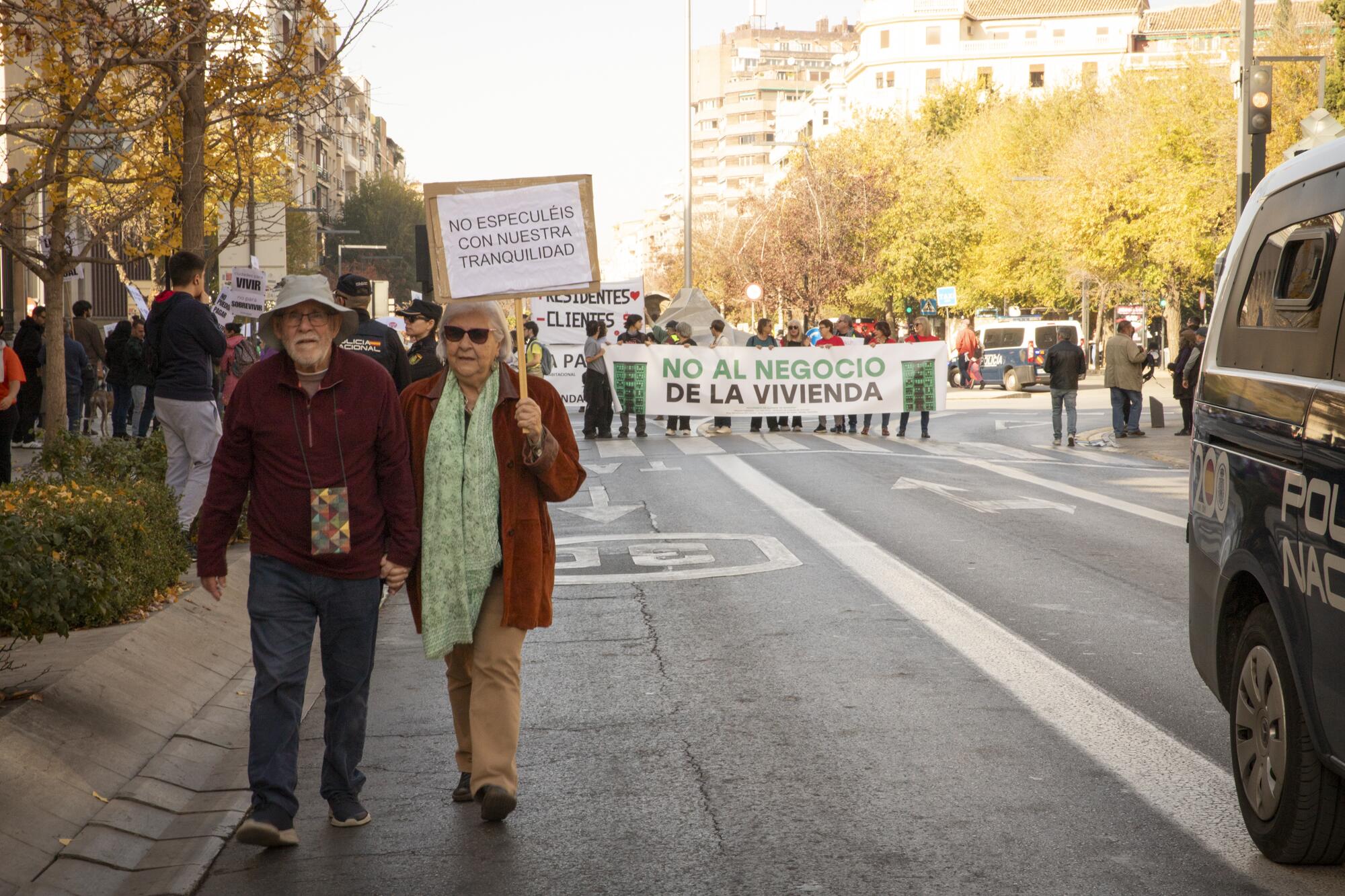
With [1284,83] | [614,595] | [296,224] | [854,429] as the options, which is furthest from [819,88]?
[614,595]

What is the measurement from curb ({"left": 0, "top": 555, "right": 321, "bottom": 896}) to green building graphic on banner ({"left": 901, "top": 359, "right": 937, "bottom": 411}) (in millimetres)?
20076

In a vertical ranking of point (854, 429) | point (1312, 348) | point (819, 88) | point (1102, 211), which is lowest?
point (854, 429)

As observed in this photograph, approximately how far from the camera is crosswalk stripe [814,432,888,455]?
22891mm

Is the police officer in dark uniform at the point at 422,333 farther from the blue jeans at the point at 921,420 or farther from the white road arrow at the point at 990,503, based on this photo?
the blue jeans at the point at 921,420

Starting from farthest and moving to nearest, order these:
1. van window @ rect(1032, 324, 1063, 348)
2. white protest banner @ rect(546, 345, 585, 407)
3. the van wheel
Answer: van window @ rect(1032, 324, 1063, 348) < white protest banner @ rect(546, 345, 585, 407) < the van wheel

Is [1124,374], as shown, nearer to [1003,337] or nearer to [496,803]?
[496,803]

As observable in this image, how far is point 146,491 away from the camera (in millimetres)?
9648

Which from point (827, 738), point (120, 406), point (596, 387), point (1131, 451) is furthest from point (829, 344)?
point (827, 738)

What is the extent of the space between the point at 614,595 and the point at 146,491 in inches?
115

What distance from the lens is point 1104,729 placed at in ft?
20.9

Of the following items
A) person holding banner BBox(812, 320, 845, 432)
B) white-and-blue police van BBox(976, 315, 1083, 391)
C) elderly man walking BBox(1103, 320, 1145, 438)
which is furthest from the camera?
white-and-blue police van BBox(976, 315, 1083, 391)

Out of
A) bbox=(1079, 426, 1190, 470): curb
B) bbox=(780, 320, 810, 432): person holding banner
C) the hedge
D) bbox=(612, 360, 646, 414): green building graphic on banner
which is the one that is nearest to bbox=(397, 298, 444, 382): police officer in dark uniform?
the hedge

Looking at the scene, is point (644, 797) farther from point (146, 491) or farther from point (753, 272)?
point (753, 272)

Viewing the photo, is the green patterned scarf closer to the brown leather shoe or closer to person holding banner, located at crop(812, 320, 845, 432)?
the brown leather shoe
